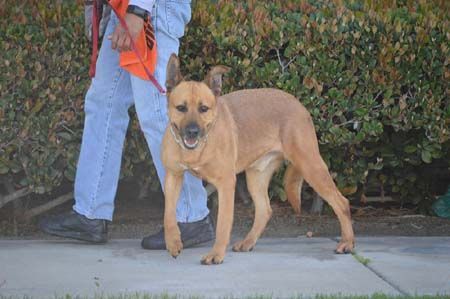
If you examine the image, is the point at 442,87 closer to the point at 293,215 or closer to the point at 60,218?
the point at 293,215

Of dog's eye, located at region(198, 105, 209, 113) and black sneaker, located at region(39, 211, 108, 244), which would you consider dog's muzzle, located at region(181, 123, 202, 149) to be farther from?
black sneaker, located at region(39, 211, 108, 244)

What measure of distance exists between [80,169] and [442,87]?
2853 millimetres

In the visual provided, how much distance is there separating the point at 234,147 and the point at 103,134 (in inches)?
36.5

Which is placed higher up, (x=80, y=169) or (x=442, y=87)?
(x=442, y=87)

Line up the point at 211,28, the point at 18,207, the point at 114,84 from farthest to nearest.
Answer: the point at 18,207 < the point at 211,28 < the point at 114,84

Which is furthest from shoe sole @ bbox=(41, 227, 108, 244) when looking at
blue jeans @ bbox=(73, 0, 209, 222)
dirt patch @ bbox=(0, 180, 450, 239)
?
dirt patch @ bbox=(0, 180, 450, 239)

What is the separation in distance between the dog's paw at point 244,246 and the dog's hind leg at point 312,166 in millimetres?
593

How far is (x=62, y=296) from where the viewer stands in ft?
17.6

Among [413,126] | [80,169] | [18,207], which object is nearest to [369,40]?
[413,126]

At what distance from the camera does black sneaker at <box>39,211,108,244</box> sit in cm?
672

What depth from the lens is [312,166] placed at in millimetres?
6637

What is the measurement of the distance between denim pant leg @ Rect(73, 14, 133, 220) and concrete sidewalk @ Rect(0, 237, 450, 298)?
1.09ft

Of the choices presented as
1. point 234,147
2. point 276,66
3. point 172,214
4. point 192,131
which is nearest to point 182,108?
point 192,131

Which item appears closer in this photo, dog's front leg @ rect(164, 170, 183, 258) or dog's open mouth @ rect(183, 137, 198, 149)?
dog's open mouth @ rect(183, 137, 198, 149)
